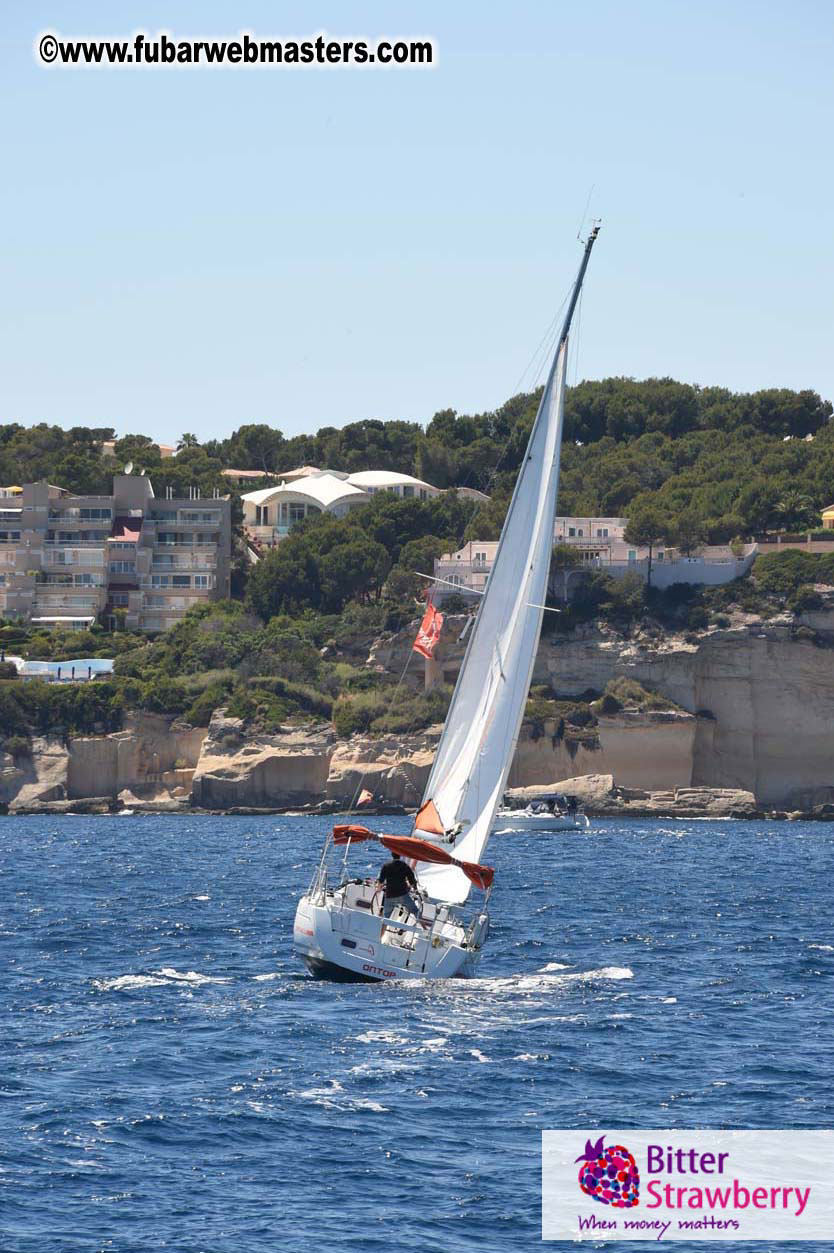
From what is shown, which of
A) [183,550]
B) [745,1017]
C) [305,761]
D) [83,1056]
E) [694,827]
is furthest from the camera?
[183,550]

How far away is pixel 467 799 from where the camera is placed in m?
42.4

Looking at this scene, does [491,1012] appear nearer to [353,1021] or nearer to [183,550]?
[353,1021]

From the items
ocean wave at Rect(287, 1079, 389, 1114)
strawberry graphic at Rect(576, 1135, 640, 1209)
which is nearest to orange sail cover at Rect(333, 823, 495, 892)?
ocean wave at Rect(287, 1079, 389, 1114)

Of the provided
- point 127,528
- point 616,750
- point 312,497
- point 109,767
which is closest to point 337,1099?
point 616,750

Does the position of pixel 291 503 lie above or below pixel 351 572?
above

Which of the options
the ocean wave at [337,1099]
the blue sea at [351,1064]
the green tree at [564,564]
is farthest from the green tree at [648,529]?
the ocean wave at [337,1099]

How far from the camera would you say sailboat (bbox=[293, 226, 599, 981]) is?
129ft

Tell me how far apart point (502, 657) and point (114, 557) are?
10622 cm

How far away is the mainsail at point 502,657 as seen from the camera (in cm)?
4256

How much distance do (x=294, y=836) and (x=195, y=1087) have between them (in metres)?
63.6

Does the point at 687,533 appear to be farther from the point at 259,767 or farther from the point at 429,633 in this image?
the point at 429,633

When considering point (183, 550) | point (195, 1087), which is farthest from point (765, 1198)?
point (183, 550)

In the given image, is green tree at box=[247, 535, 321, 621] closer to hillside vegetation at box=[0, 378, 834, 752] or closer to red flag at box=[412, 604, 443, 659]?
hillside vegetation at box=[0, 378, 834, 752]

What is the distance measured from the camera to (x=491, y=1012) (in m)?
36.8
